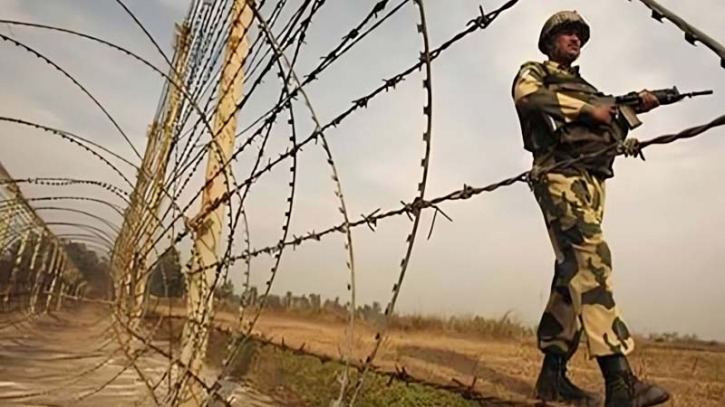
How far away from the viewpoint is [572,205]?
1.91 metres

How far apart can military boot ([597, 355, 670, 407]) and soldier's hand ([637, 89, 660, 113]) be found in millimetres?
613

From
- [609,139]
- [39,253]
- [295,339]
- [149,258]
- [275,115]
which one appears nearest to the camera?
[275,115]

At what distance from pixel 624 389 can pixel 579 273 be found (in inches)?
11.6

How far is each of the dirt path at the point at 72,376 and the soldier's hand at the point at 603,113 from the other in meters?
1.34

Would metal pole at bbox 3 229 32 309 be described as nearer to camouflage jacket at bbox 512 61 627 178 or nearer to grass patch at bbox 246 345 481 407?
grass patch at bbox 246 345 481 407

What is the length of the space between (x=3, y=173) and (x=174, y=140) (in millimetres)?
2197

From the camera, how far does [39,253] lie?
29.1 ft

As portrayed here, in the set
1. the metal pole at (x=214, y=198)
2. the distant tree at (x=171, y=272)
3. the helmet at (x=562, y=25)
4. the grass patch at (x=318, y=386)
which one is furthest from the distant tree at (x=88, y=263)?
the helmet at (x=562, y=25)

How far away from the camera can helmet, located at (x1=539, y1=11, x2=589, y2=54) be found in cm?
207

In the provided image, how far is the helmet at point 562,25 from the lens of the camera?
6.78 ft

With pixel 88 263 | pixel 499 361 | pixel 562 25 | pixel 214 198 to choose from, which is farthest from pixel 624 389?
pixel 88 263

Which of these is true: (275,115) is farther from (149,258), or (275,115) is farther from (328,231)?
(149,258)

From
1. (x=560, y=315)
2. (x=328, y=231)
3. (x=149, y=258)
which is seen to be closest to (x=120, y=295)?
(x=149, y=258)

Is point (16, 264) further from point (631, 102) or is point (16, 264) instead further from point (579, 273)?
point (631, 102)
